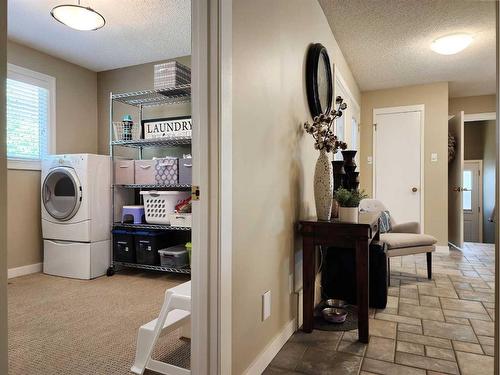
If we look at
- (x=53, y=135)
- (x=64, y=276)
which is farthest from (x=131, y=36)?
(x=64, y=276)

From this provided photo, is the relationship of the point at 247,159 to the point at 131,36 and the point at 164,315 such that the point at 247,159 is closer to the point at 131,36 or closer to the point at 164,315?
the point at 164,315

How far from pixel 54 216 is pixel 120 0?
2.26m

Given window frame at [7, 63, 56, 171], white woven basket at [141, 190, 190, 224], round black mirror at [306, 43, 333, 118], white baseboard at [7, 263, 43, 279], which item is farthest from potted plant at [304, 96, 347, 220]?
white baseboard at [7, 263, 43, 279]

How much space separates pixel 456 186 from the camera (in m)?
5.01

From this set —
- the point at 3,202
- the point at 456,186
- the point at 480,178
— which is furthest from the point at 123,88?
the point at 480,178

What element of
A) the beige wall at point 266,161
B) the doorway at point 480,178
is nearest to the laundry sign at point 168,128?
the beige wall at point 266,161

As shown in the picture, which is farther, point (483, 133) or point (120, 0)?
point (483, 133)

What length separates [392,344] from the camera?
6.33 feet

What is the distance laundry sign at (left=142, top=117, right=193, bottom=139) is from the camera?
3.56m

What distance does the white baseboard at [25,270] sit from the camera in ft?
11.1

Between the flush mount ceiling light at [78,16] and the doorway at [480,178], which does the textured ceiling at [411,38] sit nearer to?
the flush mount ceiling light at [78,16]

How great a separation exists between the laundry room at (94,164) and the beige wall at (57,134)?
1cm

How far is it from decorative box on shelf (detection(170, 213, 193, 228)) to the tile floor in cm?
160

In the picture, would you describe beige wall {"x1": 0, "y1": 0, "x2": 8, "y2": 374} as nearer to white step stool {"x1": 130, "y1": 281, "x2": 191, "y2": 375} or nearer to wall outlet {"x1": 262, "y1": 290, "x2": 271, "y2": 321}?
white step stool {"x1": 130, "y1": 281, "x2": 191, "y2": 375}
